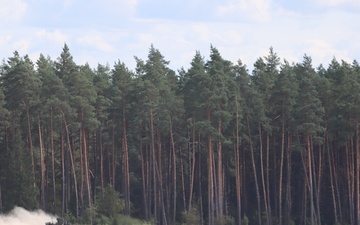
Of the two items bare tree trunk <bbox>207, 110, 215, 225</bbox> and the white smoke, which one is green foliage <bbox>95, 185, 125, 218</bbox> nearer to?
the white smoke

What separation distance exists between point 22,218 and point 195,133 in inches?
709

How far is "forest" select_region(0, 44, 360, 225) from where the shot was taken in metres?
67.1

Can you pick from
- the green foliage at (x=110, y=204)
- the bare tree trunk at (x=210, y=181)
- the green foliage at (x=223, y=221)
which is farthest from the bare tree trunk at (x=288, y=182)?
the green foliage at (x=110, y=204)

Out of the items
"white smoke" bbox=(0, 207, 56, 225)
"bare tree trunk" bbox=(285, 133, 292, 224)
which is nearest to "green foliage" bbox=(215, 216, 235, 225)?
"bare tree trunk" bbox=(285, 133, 292, 224)

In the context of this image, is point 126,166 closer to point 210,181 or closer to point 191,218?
point 191,218

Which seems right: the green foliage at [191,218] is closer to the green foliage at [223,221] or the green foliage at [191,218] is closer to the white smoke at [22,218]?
the green foliage at [223,221]

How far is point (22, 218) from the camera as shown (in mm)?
66500

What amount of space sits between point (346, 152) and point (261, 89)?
11.1 metres

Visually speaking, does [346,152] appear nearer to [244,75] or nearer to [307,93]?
[307,93]

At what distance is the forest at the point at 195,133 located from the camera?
67.1 meters

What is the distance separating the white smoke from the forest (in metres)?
0.82

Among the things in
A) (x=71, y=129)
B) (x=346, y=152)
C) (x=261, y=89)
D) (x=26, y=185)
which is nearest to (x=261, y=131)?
(x=261, y=89)

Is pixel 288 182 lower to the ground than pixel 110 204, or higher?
higher

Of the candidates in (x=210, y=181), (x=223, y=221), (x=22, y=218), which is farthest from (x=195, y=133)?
(x=22, y=218)
